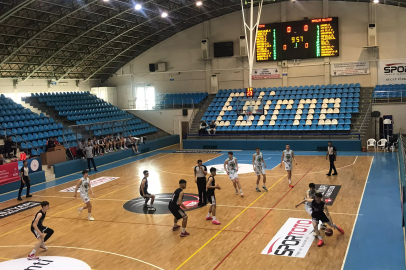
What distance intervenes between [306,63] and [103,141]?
17822 mm

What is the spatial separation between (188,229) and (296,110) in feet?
70.6

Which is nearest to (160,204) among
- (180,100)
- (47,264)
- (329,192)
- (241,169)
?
(47,264)

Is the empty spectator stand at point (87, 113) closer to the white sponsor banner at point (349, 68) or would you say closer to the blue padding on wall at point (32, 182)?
the blue padding on wall at point (32, 182)

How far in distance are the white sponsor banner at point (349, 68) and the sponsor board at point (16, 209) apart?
25405mm

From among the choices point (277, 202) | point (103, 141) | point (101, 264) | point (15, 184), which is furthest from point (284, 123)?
point (101, 264)

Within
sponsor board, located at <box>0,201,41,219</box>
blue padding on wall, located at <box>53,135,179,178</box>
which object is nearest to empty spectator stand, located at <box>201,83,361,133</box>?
blue padding on wall, located at <box>53,135,179,178</box>

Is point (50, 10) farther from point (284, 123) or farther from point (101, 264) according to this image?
point (101, 264)

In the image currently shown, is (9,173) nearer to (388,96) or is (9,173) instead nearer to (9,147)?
(9,147)

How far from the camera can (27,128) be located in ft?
85.7

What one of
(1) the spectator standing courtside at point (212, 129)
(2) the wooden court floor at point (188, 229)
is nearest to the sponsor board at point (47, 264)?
(2) the wooden court floor at point (188, 229)

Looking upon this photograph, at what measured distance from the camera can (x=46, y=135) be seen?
1029 inches

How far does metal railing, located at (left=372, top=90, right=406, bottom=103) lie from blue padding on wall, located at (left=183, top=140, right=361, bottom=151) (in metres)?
5.31

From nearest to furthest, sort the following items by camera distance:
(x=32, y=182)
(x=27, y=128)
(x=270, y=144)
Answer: (x=32, y=182) < (x=27, y=128) < (x=270, y=144)

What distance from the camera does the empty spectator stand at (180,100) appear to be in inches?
1416
